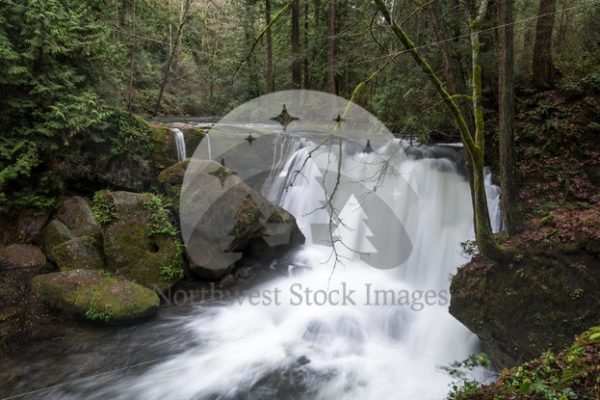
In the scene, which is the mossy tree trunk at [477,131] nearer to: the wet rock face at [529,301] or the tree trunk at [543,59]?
the wet rock face at [529,301]

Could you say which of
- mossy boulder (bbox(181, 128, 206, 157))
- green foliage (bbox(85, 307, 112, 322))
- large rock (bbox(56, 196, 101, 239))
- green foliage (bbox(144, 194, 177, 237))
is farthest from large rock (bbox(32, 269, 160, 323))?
mossy boulder (bbox(181, 128, 206, 157))

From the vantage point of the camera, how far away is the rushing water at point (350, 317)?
18.1ft

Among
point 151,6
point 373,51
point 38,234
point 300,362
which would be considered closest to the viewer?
point 300,362

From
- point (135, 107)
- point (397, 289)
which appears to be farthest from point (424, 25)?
point (135, 107)

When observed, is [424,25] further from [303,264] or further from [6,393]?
[6,393]

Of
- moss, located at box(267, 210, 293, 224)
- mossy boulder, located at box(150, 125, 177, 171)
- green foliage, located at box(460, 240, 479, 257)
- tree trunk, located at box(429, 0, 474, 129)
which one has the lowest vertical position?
green foliage, located at box(460, 240, 479, 257)

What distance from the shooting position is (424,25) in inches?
340

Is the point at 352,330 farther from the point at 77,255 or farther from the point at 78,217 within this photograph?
the point at 78,217

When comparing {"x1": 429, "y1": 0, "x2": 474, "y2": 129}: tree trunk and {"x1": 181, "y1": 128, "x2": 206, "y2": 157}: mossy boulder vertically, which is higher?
{"x1": 429, "y1": 0, "x2": 474, "y2": 129}: tree trunk

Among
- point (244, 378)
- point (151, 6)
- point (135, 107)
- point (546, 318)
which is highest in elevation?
point (151, 6)

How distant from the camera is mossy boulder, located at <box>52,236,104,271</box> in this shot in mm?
7191

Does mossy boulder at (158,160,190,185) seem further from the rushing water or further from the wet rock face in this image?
the wet rock face

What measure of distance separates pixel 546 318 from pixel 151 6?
18201 millimetres

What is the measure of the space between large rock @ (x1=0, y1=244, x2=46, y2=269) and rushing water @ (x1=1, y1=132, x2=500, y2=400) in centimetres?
277
